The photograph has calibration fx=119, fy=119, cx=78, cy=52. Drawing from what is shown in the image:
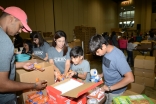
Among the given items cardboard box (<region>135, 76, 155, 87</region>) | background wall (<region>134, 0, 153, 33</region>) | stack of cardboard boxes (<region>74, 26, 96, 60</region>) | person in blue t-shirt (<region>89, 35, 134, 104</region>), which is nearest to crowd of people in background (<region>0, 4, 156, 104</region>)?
person in blue t-shirt (<region>89, 35, 134, 104</region>)

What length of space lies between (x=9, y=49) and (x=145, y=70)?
3.29 m

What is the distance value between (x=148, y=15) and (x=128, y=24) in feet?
7.00

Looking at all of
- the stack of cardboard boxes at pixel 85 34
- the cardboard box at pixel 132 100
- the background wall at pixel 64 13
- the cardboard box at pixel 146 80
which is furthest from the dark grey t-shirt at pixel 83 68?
the background wall at pixel 64 13

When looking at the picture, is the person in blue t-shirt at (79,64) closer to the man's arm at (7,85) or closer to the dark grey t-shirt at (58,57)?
the dark grey t-shirt at (58,57)

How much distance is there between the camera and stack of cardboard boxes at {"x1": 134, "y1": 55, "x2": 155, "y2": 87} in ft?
10.1

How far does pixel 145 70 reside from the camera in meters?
3.18

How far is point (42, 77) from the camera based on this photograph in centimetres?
127

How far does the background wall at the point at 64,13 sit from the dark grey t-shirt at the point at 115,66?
5639mm

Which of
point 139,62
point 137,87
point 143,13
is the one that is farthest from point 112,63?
point 143,13

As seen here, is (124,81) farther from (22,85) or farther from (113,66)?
(22,85)

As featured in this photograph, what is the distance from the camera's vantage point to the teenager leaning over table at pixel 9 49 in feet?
2.88

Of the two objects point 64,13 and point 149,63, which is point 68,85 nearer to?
point 149,63

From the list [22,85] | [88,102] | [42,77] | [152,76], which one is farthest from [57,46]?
[152,76]

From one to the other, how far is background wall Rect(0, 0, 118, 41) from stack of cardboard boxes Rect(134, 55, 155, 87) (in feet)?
17.3
